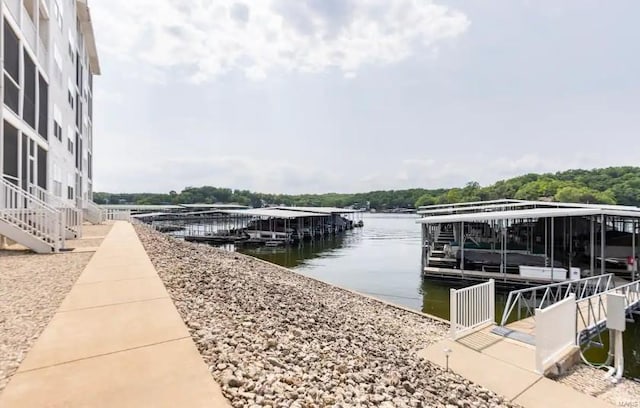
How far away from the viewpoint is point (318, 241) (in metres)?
40.7

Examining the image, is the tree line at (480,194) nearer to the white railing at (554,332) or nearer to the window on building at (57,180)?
the white railing at (554,332)

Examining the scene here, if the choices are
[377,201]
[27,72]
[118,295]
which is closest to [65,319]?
[118,295]

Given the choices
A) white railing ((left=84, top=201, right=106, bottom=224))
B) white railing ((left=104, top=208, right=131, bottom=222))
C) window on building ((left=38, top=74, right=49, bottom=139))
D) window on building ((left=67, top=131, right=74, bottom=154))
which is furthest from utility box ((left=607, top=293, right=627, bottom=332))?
white railing ((left=104, top=208, right=131, bottom=222))

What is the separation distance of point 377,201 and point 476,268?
140 m

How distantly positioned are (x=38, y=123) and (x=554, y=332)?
1754 cm

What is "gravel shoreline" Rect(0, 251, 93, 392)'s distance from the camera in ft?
10.9

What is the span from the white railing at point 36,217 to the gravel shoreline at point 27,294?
2.15 ft

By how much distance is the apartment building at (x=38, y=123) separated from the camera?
9.48 m

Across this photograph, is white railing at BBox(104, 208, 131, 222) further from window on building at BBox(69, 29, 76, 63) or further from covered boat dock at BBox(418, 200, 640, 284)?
covered boat dock at BBox(418, 200, 640, 284)

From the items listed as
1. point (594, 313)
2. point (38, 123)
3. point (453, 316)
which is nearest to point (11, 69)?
point (38, 123)

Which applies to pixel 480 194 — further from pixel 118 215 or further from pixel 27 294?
pixel 27 294

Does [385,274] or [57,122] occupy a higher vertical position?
[57,122]

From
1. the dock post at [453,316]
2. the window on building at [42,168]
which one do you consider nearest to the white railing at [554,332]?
the dock post at [453,316]

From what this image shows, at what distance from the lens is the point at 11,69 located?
11047mm
